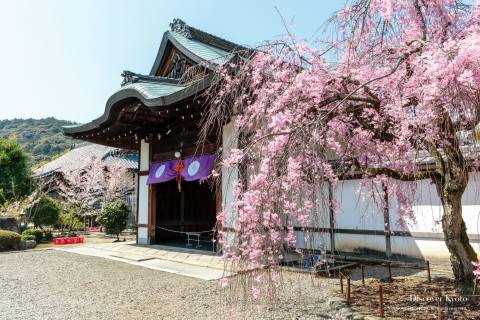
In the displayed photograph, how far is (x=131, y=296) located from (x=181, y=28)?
10895mm

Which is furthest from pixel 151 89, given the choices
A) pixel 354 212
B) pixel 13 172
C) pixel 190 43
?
pixel 13 172

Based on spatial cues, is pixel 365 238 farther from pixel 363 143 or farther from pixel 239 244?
pixel 239 244

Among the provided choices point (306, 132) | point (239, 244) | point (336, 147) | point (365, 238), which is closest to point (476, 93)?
point (306, 132)

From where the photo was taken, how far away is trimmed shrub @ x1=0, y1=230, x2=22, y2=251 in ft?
36.5

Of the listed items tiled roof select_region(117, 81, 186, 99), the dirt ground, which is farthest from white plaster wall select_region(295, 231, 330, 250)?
tiled roof select_region(117, 81, 186, 99)

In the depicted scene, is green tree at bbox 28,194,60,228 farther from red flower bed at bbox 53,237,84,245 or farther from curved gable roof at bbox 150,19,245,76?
curved gable roof at bbox 150,19,245,76

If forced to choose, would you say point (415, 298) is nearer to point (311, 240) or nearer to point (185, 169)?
point (311, 240)

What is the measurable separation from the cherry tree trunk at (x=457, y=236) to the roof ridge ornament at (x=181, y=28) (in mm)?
11491

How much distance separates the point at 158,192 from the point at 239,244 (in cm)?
883

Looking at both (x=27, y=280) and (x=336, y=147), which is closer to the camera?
(x=336, y=147)

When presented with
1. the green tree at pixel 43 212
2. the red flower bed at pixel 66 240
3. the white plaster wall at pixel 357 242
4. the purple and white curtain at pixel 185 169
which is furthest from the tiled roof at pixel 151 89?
the green tree at pixel 43 212

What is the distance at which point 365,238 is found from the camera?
26.7ft

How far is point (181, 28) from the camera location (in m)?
13.5

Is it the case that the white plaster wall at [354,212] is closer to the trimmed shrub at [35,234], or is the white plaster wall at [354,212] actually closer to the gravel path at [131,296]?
the gravel path at [131,296]
